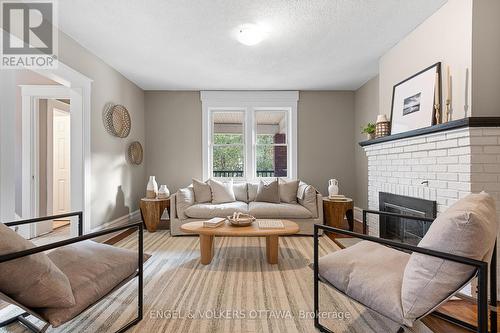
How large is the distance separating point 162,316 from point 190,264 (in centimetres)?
96

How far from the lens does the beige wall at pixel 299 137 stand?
17.2 feet

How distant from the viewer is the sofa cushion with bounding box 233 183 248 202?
4535 millimetres

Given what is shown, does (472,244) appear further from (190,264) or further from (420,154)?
(190,264)

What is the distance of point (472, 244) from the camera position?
3.67ft

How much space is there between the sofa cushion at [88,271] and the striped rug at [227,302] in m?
0.41

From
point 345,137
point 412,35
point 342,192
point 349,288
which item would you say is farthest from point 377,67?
point 349,288

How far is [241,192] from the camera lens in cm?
456

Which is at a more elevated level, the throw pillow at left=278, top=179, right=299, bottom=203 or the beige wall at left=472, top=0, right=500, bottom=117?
the beige wall at left=472, top=0, right=500, bottom=117

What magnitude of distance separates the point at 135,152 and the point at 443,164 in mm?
4366

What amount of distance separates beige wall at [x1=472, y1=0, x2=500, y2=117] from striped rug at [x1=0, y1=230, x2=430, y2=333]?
178cm

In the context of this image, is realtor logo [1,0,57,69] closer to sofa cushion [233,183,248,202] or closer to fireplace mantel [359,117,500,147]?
sofa cushion [233,183,248,202]

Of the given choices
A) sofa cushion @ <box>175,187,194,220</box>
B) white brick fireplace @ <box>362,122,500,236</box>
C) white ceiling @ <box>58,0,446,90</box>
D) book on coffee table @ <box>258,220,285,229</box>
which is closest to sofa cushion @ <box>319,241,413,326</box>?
white brick fireplace @ <box>362,122,500,236</box>

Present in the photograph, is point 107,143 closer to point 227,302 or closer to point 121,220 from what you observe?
point 121,220

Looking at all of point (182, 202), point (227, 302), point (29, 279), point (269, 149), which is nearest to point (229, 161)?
point (269, 149)
